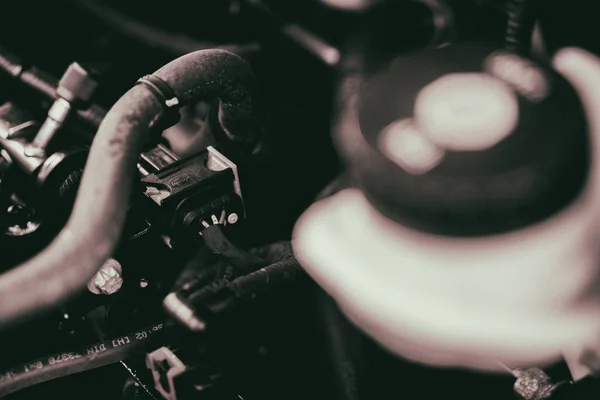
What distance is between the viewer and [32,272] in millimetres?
913

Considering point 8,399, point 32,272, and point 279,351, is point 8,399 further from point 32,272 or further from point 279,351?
point 32,272

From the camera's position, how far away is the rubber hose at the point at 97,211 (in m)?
0.91

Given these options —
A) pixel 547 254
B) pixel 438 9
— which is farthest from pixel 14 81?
pixel 547 254

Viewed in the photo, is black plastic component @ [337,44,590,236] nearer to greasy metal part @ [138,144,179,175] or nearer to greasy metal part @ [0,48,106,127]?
greasy metal part @ [138,144,179,175]

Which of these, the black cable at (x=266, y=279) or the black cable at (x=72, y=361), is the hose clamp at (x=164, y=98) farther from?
the black cable at (x=72, y=361)

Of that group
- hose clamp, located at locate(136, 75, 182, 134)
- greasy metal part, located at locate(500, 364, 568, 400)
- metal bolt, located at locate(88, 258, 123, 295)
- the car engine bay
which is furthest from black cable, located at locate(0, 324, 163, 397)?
greasy metal part, located at locate(500, 364, 568, 400)

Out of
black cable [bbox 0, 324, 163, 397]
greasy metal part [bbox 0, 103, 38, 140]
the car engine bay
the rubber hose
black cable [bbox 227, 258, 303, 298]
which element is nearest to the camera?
the rubber hose

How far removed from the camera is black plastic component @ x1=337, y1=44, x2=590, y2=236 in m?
0.56

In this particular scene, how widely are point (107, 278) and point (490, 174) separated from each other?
930 mm

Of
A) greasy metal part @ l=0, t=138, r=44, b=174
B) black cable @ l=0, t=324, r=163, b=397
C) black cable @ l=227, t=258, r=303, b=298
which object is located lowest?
black cable @ l=0, t=324, r=163, b=397

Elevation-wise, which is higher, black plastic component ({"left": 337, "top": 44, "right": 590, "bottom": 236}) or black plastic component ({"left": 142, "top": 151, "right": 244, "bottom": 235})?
black plastic component ({"left": 337, "top": 44, "right": 590, "bottom": 236})

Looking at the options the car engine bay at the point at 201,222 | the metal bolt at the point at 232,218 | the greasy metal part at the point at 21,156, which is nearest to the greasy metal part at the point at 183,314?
the car engine bay at the point at 201,222

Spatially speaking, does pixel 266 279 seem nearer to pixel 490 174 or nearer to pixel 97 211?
pixel 97 211

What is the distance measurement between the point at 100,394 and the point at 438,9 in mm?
1114
